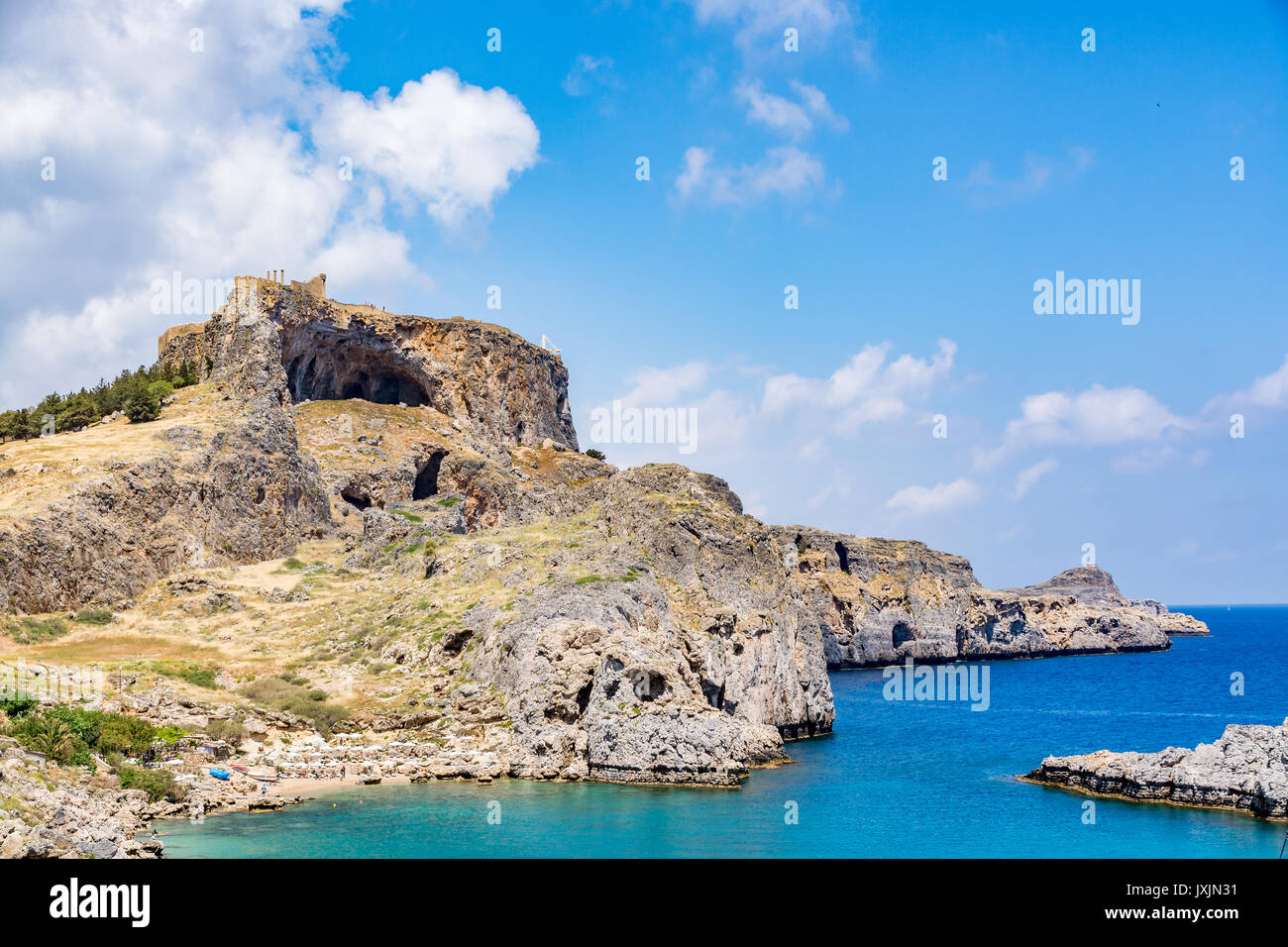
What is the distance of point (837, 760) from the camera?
5203 centimetres

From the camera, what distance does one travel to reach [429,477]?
3789 inches

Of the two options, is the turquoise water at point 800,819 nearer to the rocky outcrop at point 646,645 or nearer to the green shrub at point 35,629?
the rocky outcrop at point 646,645

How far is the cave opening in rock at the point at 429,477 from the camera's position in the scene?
95062 mm

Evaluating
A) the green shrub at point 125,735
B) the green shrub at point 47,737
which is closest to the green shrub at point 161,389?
the green shrub at point 125,735

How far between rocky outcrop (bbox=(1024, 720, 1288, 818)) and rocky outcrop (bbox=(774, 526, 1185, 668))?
95386 mm

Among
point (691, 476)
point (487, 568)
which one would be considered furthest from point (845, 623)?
point (487, 568)

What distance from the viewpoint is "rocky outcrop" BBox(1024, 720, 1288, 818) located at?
37.5 metres

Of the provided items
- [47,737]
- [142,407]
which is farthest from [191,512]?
[47,737]

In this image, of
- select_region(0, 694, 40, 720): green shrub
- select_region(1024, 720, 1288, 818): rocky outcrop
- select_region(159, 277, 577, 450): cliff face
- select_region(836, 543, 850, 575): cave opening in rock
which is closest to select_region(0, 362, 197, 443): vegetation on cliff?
select_region(159, 277, 577, 450): cliff face

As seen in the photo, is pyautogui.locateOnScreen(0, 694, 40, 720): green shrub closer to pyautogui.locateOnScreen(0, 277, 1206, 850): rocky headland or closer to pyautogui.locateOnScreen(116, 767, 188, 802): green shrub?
pyautogui.locateOnScreen(116, 767, 188, 802): green shrub

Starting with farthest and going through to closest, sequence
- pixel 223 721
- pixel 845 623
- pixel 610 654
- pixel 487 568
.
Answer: pixel 845 623 → pixel 487 568 → pixel 610 654 → pixel 223 721

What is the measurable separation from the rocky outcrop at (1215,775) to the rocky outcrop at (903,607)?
9539cm
